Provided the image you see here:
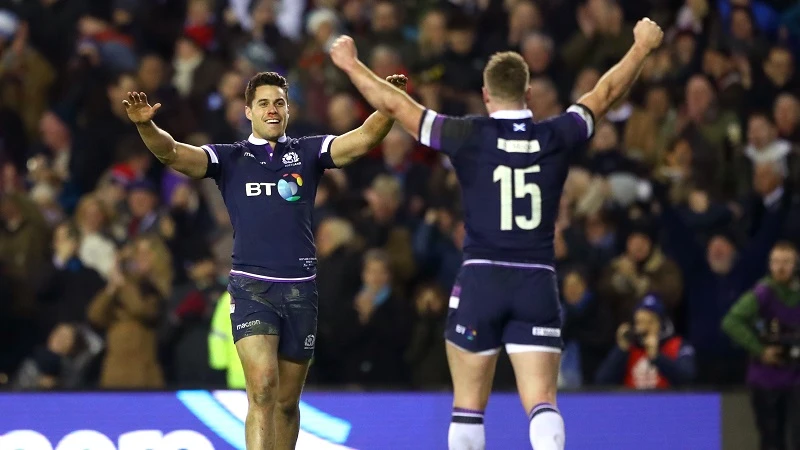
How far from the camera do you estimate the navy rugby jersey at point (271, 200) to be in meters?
9.14

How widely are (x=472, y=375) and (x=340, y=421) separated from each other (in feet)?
8.18

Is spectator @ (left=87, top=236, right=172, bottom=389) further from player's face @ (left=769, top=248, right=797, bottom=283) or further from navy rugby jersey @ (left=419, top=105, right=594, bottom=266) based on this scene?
navy rugby jersey @ (left=419, top=105, right=594, bottom=266)

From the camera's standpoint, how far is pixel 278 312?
9078mm

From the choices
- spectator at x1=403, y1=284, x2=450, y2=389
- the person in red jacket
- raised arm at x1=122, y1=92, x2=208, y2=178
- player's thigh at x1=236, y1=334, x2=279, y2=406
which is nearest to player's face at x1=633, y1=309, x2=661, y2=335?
the person in red jacket

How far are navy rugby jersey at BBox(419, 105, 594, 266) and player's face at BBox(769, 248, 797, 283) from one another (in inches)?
160

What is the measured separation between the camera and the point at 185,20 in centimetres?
1723

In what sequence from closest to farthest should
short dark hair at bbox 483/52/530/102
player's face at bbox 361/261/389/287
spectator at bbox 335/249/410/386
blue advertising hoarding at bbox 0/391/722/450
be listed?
short dark hair at bbox 483/52/530/102 < blue advertising hoarding at bbox 0/391/722/450 < spectator at bbox 335/249/410/386 < player's face at bbox 361/261/389/287

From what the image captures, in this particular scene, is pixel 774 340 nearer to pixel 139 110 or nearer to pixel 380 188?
pixel 380 188

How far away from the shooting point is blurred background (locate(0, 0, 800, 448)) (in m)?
13.0

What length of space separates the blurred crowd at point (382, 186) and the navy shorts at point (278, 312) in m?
2.81

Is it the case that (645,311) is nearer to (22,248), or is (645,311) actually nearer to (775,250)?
(775,250)

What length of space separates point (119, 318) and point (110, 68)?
406 centimetres

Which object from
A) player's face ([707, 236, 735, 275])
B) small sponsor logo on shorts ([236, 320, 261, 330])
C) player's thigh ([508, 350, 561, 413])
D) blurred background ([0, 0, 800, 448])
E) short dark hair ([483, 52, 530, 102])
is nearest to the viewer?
player's thigh ([508, 350, 561, 413])

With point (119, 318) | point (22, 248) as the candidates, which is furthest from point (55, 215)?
point (119, 318)
